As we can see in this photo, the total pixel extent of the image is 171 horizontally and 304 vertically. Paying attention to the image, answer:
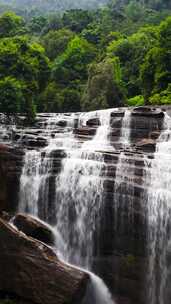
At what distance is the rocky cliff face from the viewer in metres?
21.0

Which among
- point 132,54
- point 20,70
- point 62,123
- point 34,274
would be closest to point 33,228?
point 34,274

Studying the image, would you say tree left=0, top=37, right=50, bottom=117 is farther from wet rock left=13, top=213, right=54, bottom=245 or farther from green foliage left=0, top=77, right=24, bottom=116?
wet rock left=13, top=213, right=54, bottom=245

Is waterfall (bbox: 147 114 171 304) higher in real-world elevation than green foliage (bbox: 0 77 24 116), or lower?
lower

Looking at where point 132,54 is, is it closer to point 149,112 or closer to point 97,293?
point 149,112

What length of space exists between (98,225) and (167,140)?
273 inches

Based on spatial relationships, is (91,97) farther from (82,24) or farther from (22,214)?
(82,24)

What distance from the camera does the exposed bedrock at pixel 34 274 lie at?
1934 centimetres

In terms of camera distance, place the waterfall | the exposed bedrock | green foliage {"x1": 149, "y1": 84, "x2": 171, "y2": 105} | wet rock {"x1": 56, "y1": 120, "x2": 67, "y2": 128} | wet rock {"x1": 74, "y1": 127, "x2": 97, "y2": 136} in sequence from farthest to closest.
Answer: green foliage {"x1": 149, "y1": 84, "x2": 171, "y2": 105} → wet rock {"x1": 56, "y1": 120, "x2": 67, "y2": 128} → wet rock {"x1": 74, "y1": 127, "x2": 97, "y2": 136} → the waterfall → the exposed bedrock

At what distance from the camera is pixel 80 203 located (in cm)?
2305

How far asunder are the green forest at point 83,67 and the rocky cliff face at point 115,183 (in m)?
4.84

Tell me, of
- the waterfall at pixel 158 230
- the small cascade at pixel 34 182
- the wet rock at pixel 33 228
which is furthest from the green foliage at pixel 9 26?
the waterfall at pixel 158 230

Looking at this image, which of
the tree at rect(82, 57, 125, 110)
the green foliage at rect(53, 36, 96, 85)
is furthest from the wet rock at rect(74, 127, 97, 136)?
the green foliage at rect(53, 36, 96, 85)

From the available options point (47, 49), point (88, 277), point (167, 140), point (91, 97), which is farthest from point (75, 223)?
point (47, 49)

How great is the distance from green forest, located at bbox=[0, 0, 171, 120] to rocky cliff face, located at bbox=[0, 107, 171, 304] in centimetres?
484
